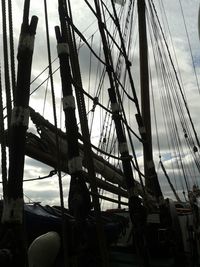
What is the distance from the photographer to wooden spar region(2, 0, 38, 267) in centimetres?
217

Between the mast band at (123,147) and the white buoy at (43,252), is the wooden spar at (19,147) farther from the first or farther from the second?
the mast band at (123,147)

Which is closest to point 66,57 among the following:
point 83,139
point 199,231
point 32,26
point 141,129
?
point 32,26

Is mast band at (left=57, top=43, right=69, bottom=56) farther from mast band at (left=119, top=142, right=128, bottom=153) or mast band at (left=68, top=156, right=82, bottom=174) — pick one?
mast band at (left=119, top=142, right=128, bottom=153)

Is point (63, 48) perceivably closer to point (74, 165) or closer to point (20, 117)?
point (20, 117)

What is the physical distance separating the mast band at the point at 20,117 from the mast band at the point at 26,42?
1.85ft

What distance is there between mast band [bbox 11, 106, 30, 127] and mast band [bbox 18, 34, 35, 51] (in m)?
0.56

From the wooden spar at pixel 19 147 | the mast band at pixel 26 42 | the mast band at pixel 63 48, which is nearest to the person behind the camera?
the wooden spar at pixel 19 147

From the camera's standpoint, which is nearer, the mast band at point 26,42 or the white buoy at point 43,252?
the white buoy at point 43,252

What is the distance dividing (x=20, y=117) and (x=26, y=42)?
690mm

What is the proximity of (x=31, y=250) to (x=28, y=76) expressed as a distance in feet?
4.63

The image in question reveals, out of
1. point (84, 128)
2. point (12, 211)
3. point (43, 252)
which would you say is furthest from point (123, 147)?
point (12, 211)

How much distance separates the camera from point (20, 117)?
251cm

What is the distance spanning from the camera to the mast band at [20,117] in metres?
2.49

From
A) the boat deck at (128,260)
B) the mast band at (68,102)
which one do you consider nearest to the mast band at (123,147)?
the mast band at (68,102)
